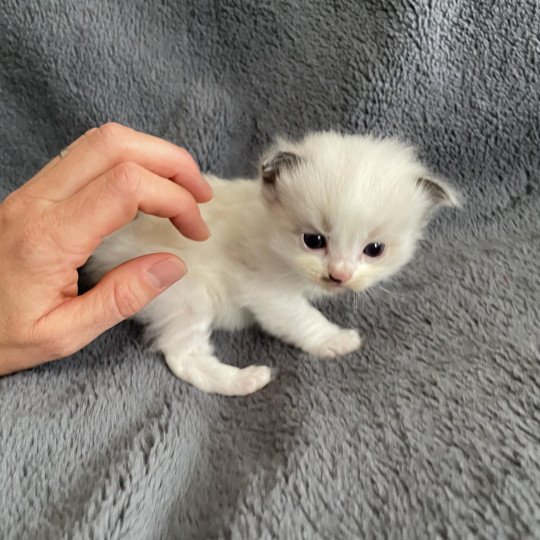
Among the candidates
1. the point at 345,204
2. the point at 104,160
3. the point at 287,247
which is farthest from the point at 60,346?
the point at 345,204

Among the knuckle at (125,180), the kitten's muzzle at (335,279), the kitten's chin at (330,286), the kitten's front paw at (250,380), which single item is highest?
the knuckle at (125,180)

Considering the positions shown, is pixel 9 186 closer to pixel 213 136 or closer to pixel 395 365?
pixel 213 136

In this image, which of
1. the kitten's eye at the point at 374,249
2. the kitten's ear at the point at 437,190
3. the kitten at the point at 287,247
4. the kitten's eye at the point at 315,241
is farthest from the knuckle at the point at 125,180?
the kitten's ear at the point at 437,190

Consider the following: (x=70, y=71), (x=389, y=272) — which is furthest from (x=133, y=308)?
(x=70, y=71)

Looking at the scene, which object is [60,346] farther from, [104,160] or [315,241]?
[315,241]

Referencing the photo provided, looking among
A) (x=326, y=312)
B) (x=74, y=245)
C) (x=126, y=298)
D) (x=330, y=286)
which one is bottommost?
(x=326, y=312)

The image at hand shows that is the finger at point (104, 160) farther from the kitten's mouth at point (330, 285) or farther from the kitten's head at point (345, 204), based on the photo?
the kitten's mouth at point (330, 285)

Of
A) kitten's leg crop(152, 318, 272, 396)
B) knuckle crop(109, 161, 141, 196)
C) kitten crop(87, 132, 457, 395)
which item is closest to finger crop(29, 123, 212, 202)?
knuckle crop(109, 161, 141, 196)
